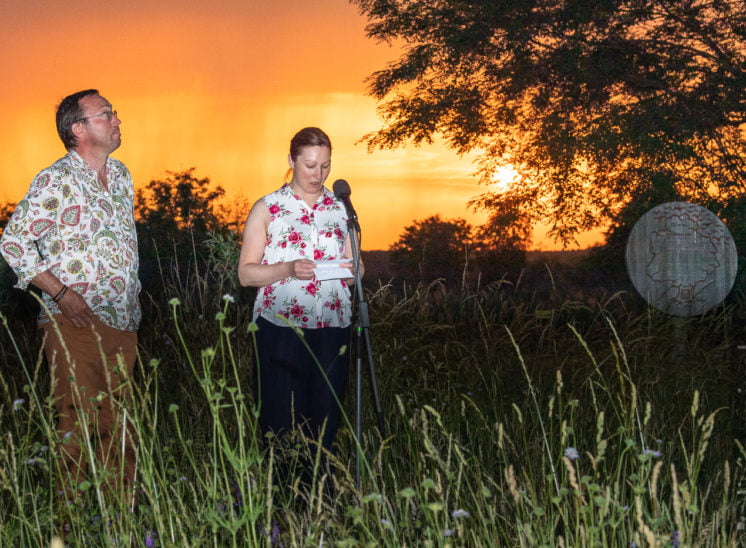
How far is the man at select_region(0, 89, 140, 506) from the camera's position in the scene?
344cm

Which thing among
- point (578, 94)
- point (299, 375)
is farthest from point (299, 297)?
point (578, 94)

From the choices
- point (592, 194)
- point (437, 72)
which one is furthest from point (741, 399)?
point (437, 72)

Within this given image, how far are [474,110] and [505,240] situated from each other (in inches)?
170

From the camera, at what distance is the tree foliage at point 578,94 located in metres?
12.1

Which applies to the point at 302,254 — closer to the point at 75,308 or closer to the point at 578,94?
the point at 75,308

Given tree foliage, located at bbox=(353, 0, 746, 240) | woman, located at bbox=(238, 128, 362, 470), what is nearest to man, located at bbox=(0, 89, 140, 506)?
woman, located at bbox=(238, 128, 362, 470)

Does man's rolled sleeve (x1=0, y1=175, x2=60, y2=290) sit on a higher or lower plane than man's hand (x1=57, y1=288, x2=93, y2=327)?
higher

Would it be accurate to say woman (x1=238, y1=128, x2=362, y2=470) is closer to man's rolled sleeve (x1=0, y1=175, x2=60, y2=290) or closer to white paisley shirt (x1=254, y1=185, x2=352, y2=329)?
white paisley shirt (x1=254, y1=185, x2=352, y2=329)

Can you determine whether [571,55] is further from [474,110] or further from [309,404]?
[309,404]

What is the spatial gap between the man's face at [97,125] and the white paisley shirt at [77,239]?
91mm

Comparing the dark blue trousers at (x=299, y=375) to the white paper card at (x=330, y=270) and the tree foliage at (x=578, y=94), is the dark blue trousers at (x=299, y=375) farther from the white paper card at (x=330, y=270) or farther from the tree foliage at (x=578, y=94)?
the tree foliage at (x=578, y=94)

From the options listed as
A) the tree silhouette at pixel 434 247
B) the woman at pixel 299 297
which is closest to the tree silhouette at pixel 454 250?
the tree silhouette at pixel 434 247

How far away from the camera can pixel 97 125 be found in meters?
3.58

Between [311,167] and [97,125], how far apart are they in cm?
94
